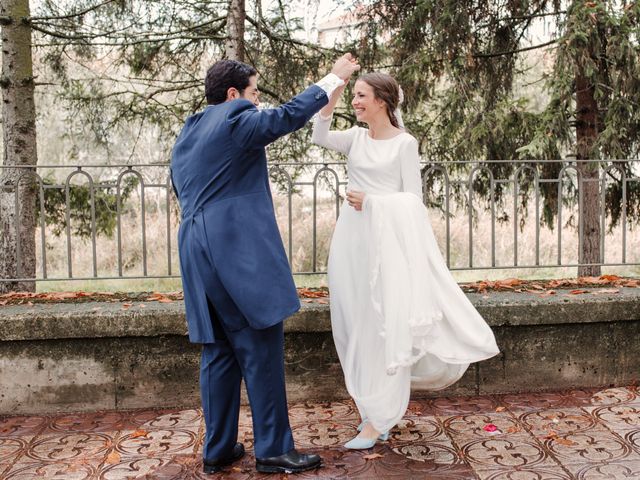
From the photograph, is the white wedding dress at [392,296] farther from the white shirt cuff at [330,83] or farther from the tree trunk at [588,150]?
the tree trunk at [588,150]

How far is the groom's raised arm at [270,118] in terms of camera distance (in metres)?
2.88

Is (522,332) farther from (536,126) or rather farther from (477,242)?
(477,242)

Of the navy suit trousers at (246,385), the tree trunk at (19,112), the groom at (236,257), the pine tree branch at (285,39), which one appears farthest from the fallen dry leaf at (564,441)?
the pine tree branch at (285,39)

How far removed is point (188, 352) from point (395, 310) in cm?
158

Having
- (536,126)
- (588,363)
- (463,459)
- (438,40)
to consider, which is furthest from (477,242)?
(463,459)

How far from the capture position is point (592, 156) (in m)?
7.68

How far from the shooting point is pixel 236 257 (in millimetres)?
3039

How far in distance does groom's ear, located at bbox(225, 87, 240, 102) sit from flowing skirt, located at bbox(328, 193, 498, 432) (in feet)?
2.87

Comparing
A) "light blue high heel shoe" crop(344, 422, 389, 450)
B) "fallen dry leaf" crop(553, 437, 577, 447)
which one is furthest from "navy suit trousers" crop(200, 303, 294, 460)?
"fallen dry leaf" crop(553, 437, 577, 447)

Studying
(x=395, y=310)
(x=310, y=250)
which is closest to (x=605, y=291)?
(x=395, y=310)

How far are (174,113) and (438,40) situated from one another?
3454 millimetres

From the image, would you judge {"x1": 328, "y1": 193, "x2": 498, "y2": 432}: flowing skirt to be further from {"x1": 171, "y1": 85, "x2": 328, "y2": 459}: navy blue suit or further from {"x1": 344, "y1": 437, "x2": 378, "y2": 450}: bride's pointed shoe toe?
{"x1": 171, "y1": 85, "x2": 328, "y2": 459}: navy blue suit

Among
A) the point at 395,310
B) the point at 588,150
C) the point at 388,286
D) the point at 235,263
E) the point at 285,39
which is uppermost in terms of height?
the point at 285,39

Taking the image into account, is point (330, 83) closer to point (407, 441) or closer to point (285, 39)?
point (407, 441)
